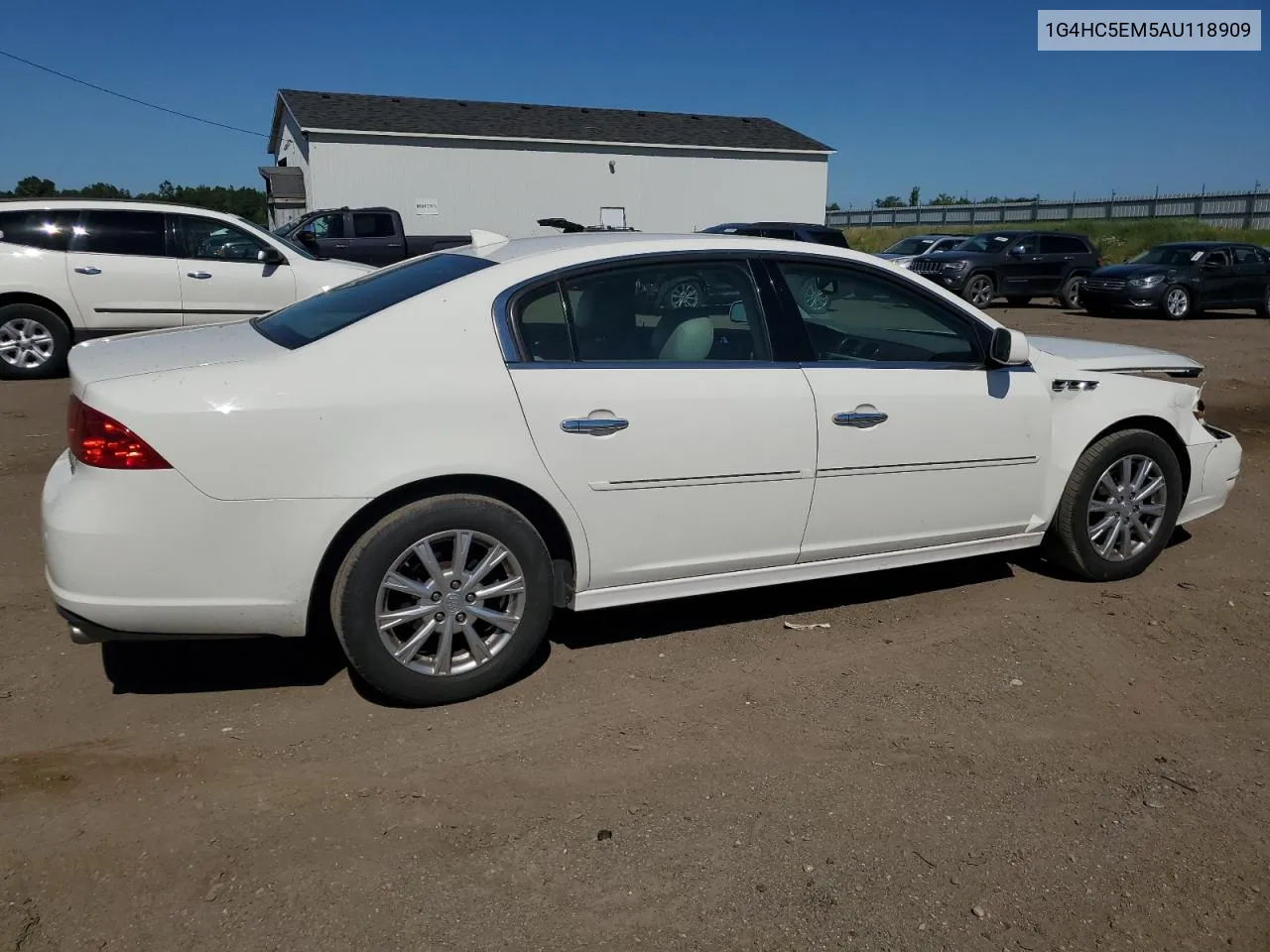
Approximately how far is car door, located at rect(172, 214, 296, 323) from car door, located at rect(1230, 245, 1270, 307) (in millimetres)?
17477

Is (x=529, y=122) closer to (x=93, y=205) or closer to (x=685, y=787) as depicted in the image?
(x=93, y=205)

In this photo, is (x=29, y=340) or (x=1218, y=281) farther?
(x=1218, y=281)

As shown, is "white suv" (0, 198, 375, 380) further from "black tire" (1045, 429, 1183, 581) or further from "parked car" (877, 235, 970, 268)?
"parked car" (877, 235, 970, 268)

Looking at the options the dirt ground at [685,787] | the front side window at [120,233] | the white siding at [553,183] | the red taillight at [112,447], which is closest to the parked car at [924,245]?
the white siding at [553,183]

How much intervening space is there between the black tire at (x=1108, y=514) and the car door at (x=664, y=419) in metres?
1.48

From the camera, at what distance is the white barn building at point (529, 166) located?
1193 inches

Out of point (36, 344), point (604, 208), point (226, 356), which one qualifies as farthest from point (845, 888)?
point (604, 208)

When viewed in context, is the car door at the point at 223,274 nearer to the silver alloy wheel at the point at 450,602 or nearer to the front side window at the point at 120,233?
the front side window at the point at 120,233

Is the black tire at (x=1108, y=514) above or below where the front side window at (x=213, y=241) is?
below

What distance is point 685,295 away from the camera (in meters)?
4.11

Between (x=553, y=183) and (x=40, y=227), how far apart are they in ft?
75.9

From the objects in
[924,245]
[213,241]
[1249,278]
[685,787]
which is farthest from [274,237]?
[1249,278]

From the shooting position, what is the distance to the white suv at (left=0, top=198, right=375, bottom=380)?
10.6 m

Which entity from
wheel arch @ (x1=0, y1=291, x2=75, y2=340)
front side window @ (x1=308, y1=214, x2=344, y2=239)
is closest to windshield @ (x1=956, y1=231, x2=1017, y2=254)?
front side window @ (x1=308, y1=214, x2=344, y2=239)
